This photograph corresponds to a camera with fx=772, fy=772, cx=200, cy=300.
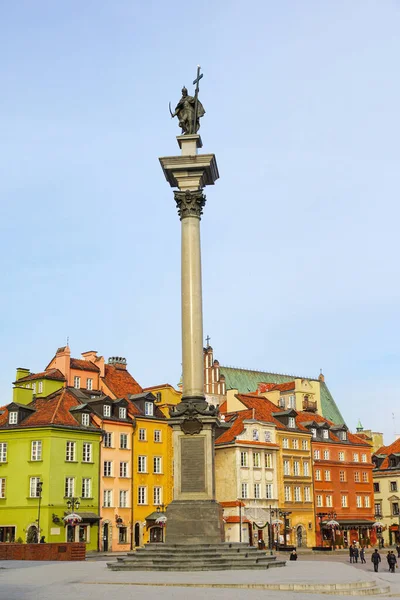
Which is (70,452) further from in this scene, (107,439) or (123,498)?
(123,498)

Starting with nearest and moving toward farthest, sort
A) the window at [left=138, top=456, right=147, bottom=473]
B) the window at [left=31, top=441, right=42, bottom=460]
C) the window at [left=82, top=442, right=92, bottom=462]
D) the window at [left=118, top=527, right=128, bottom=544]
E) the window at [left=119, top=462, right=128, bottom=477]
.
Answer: the window at [left=31, top=441, right=42, bottom=460] < the window at [left=82, top=442, right=92, bottom=462] < the window at [left=118, top=527, right=128, bottom=544] < the window at [left=119, top=462, right=128, bottom=477] < the window at [left=138, top=456, right=147, bottom=473]

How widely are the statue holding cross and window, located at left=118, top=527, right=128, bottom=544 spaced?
41.1m

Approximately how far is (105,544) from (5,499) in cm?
909

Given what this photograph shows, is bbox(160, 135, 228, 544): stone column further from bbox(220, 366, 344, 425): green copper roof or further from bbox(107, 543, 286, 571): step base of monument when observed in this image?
bbox(220, 366, 344, 425): green copper roof

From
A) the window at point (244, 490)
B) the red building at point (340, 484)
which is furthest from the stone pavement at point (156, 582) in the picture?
the red building at point (340, 484)

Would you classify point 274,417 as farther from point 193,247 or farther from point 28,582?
point 28,582

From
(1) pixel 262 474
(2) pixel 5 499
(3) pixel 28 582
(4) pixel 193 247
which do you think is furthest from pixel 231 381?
(3) pixel 28 582

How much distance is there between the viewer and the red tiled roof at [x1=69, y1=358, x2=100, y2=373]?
71500mm

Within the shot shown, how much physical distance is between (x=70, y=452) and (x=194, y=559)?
37056 mm

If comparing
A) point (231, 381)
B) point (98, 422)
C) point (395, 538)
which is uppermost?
point (231, 381)

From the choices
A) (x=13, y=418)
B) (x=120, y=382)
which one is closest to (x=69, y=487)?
(x=13, y=418)

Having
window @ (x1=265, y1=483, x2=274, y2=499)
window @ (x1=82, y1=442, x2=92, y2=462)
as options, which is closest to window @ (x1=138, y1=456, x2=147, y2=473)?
window @ (x1=82, y1=442, x2=92, y2=462)

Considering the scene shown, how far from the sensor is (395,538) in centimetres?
9156

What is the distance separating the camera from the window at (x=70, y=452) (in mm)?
62406
